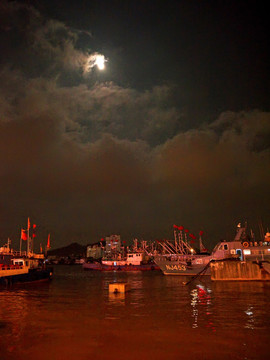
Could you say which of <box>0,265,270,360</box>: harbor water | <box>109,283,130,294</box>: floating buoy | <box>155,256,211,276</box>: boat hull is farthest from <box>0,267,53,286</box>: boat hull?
<box>0,265,270,360</box>: harbor water

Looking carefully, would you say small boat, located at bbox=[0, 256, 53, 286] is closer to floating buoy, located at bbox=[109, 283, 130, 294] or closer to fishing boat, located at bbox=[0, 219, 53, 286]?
fishing boat, located at bbox=[0, 219, 53, 286]

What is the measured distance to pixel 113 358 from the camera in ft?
33.3

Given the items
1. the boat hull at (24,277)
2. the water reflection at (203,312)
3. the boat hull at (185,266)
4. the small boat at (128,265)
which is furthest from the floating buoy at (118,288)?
the small boat at (128,265)

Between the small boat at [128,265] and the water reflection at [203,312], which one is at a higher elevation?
the water reflection at [203,312]

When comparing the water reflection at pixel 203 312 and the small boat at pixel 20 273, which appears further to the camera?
the small boat at pixel 20 273

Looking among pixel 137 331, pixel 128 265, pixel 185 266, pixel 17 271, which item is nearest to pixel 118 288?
pixel 137 331

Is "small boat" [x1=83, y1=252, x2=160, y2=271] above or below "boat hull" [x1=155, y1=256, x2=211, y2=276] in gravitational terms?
below

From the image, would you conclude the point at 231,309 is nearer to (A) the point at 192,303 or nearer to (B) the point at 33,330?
(A) the point at 192,303

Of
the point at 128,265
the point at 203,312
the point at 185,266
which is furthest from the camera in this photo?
the point at 128,265

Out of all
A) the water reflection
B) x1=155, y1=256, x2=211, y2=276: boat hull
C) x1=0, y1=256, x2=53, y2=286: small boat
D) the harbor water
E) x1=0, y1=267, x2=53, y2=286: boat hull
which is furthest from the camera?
x1=155, y1=256, x2=211, y2=276: boat hull

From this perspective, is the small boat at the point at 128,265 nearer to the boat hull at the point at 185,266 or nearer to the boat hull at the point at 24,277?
the boat hull at the point at 185,266

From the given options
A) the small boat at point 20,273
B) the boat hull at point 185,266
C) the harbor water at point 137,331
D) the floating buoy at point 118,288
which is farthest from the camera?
the boat hull at point 185,266

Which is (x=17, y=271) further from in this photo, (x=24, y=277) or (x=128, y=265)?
(x=128, y=265)

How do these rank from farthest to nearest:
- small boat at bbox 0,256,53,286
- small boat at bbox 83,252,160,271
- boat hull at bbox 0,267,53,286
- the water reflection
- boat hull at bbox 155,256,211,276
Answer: small boat at bbox 83,252,160,271 → boat hull at bbox 155,256,211,276 → small boat at bbox 0,256,53,286 → boat hull at bbox 0,267,53,286 → the water reflection
